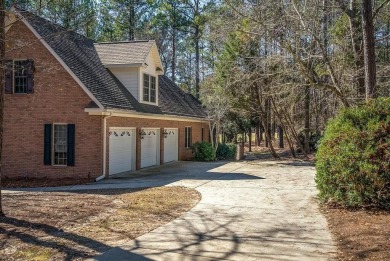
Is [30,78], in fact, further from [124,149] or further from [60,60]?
[124,149]

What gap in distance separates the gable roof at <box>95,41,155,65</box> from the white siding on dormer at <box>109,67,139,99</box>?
0.37 meters

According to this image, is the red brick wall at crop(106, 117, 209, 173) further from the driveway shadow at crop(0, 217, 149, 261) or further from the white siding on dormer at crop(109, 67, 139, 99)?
the driveway shadow at crop(0, 217, 149, 261)

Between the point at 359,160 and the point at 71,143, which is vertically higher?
the point at 71,143

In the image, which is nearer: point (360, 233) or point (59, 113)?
point (360, 233)

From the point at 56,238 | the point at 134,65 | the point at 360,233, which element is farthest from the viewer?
the point at 134,65

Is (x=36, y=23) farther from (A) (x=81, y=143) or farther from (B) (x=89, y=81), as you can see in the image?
(A) (x=81, y=143)

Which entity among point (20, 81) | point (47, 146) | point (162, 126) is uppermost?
point (20, 81)

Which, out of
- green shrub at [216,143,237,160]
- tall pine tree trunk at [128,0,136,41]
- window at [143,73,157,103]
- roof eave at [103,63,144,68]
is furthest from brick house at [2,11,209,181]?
tall pine tree trunk at [128,0,136,41]

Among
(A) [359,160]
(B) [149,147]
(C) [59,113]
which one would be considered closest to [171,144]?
(B) [149,147]

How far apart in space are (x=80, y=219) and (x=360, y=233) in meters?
5.53

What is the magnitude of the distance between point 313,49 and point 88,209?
933 cm

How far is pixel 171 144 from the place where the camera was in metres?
22.3

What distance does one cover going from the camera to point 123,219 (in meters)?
8.12

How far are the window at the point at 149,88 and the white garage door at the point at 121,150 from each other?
108 inches
